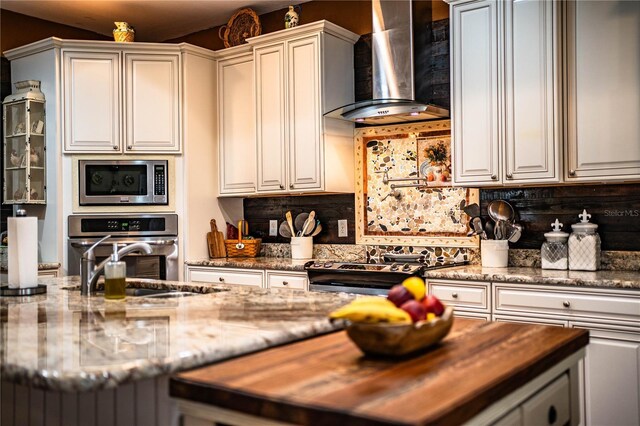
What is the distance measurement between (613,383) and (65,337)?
2478 millimetres

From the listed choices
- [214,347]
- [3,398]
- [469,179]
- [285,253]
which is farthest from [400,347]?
[285,253]

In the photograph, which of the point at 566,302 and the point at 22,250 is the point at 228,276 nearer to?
the point at 22,250

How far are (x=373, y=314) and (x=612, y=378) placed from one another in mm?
2024

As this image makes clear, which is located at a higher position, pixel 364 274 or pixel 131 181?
pixel 131 181

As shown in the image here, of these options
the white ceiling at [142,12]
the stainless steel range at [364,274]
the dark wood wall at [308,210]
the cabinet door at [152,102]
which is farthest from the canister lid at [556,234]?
the cabinet door at [152,102]

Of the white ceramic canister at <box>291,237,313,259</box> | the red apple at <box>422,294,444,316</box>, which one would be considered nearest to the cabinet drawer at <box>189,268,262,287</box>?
the white ceramic canister at <box>291,237,313,259</box>

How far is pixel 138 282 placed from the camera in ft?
9.57

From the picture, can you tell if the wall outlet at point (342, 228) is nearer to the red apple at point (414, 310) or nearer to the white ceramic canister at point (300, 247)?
the white ceramic canister at point (300, 247)

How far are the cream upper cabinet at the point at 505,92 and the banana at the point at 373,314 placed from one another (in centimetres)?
220

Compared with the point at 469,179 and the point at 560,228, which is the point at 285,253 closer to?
the point at 469,179

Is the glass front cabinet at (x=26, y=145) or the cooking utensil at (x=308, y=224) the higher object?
the glass front cabinet at (x=26, y=145)

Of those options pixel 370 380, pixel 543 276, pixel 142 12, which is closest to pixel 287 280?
pixel 543 276

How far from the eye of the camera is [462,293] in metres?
3.38

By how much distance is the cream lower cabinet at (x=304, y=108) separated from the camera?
14.1ft
